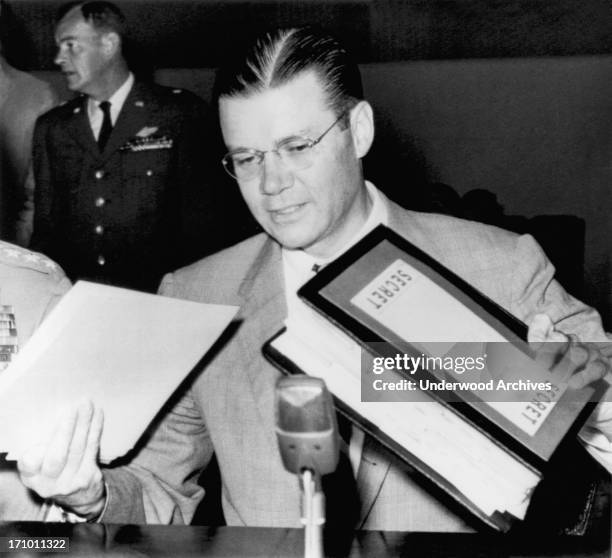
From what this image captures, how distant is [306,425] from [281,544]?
0.35 meters

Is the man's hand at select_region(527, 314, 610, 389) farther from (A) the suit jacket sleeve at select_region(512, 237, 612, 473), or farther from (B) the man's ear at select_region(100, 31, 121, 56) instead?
(B) the man's ear at select_region(100, 31, 121, 56)

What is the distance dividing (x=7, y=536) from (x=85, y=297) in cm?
34

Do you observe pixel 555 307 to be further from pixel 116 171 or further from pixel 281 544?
pixel 116 171

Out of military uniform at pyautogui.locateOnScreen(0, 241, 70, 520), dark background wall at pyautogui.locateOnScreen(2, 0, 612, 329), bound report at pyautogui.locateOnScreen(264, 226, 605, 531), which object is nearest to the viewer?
bound report at pyautogui.locateOnScreen(264, 226, 605, 531)

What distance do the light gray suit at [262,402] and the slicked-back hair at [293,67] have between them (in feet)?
0.69

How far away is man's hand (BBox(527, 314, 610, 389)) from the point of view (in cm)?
77

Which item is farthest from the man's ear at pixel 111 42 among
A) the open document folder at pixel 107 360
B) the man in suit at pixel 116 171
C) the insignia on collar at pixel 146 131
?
the open document folder at pixel 107 360

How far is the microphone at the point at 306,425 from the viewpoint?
0.57 metres

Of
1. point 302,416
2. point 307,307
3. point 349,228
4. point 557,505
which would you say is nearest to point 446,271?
point 307,307

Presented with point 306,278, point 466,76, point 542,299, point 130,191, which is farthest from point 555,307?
point 130,191

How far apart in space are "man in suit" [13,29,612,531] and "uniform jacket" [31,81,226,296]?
0.24 metres

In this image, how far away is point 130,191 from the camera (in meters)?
1.50

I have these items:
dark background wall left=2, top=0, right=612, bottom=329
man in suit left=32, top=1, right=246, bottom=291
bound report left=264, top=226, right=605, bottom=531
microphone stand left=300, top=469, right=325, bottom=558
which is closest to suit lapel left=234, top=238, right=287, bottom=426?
man in suit left=32, top=1, right=246, bottom=291

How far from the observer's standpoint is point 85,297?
78cm
